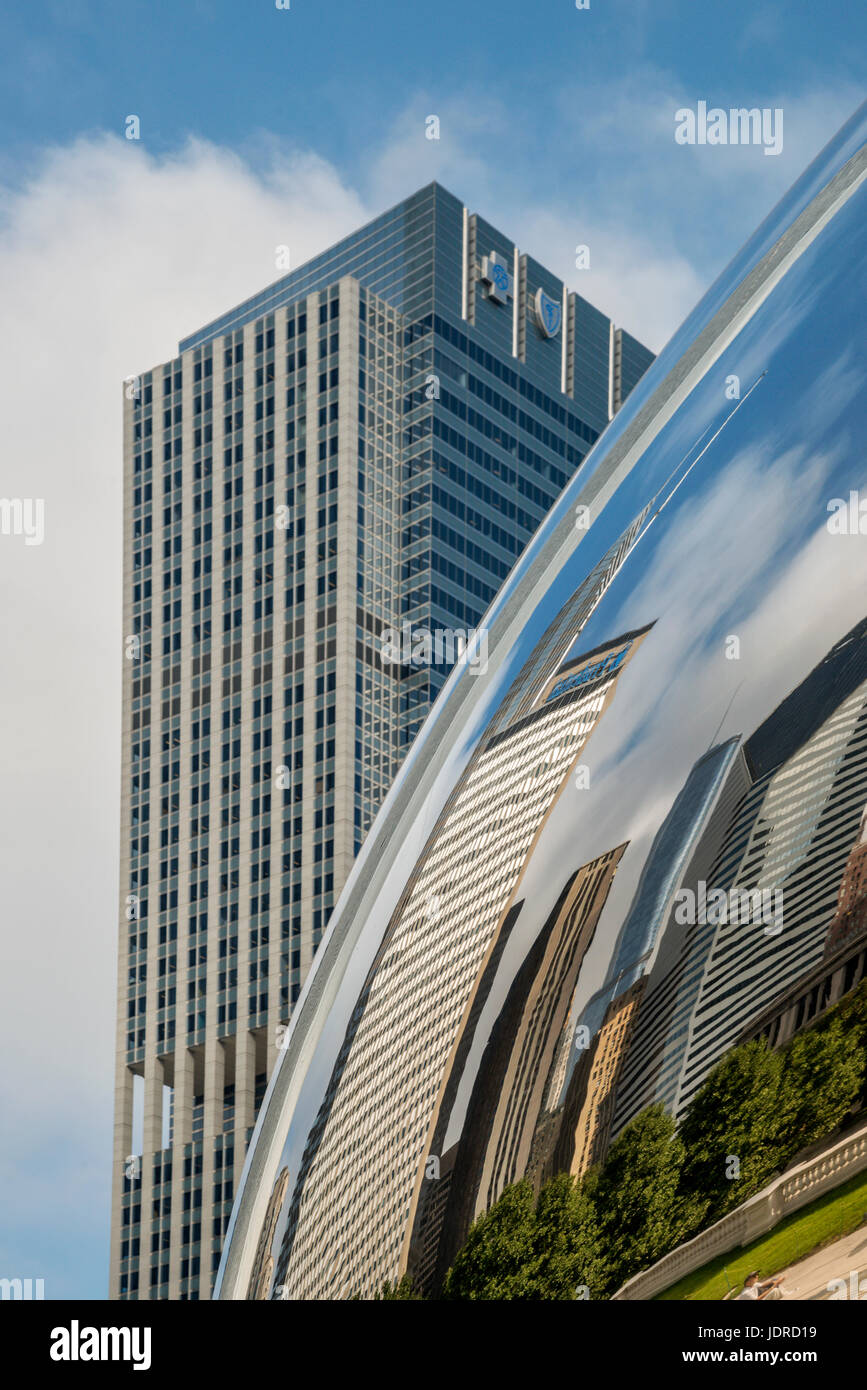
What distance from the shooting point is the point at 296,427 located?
12544cm

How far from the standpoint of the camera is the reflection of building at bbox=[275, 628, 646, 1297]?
32.7 ft

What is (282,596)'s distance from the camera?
402 ft

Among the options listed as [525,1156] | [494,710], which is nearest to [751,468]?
[494,710]

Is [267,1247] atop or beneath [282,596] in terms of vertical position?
beneath

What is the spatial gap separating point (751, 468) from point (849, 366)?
70 centimetres

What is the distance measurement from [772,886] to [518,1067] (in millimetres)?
1905

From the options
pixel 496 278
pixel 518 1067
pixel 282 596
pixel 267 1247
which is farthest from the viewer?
pixel 496 278

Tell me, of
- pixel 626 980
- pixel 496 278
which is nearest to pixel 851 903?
pixel 626 980

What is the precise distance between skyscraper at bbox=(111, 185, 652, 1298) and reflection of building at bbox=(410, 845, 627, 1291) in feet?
332

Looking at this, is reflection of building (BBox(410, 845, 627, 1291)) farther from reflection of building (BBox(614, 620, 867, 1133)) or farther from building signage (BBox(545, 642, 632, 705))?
building signage (BBox(545, 642, 632, 705))

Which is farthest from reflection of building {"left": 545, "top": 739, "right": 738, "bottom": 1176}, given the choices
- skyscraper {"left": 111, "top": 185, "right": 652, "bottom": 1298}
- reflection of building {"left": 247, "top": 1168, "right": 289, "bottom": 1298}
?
skyscraper {"left": 111, "top": 185, "right": 652, "bottom": 1298}

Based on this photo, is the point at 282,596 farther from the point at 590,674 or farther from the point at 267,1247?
the point at 590,674

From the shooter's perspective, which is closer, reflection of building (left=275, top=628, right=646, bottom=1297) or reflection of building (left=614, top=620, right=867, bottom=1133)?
reflection of building (left=614, top=620, right=867, bottom=1133)
